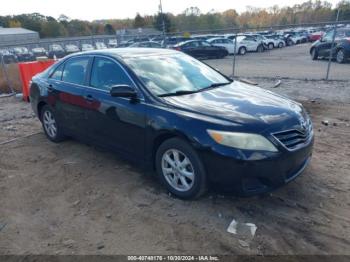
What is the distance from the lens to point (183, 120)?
3.30 meters

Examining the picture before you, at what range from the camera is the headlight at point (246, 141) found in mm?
3039

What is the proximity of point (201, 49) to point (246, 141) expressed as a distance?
20.0 metres

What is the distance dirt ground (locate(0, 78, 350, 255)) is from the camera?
293cm

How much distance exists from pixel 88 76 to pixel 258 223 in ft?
9.98

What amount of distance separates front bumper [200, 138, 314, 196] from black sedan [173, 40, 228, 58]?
19273 millimetres

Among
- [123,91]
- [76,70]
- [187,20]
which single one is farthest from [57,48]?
[187,20]

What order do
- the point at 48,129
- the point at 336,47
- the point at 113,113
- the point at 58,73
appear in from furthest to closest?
the point at 336,47 → the point at 48,129 → the point at 58,73 → the point at 113,113

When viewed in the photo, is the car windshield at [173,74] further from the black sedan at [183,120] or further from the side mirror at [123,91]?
the side mirror at [123,91]

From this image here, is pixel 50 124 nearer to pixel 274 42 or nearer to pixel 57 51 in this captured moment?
pixel 57 51

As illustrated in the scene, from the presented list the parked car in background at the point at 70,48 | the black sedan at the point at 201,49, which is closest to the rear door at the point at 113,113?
the black sedan at the point at 201,49

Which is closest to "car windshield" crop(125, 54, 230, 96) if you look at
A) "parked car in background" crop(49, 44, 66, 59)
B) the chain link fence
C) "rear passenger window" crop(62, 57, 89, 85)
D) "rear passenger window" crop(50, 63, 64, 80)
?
"rear passenger window" crop(62, 57, 89, 85)

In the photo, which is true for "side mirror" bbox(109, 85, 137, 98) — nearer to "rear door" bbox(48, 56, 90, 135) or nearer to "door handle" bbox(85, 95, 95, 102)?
"door handle" bbox(85, 95, 95, 102)

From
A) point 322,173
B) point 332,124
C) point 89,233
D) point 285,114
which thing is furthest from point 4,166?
point 332,124

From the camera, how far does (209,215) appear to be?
332 cm
